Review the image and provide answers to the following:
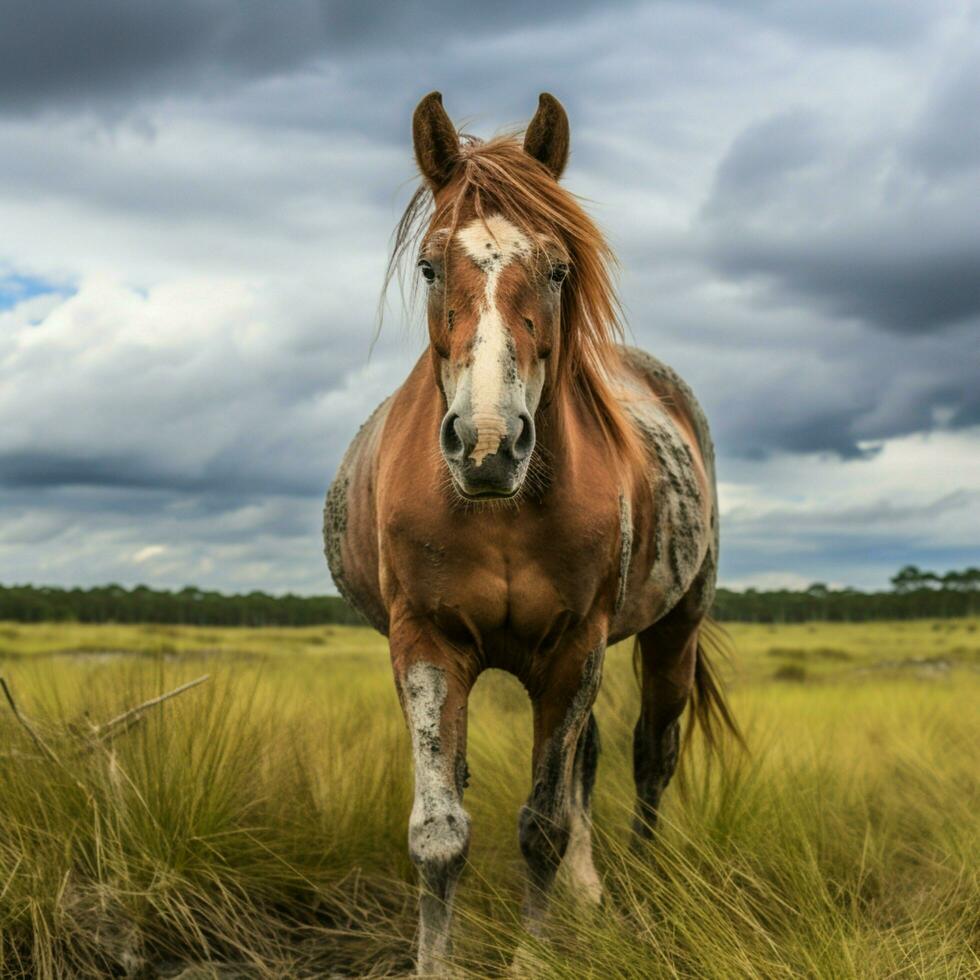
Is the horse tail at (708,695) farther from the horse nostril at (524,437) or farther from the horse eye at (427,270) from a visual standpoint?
the horse nostril at (524,437)

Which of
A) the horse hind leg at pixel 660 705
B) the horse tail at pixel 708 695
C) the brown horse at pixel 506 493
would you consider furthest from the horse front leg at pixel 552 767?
the horse tail at pixel 708 695

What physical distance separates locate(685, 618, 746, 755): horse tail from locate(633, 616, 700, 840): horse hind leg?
17.6 inches

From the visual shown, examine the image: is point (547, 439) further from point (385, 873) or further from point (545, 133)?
point (385, 873)

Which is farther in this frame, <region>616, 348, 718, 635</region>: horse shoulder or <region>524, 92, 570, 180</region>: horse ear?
<region>616, 348, 718, 635</region>: horse shoulder

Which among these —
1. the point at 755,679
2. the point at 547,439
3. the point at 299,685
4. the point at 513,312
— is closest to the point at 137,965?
the point at 547,439

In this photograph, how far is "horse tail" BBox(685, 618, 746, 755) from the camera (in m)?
5.97

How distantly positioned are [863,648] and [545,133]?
32270mm

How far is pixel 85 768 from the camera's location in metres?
4.53

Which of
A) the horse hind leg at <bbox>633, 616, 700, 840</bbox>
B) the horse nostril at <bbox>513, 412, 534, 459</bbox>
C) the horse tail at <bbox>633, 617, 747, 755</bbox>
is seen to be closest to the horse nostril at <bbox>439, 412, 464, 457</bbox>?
the horse nostril at <bbox>513, 412, 534, 459</bbox>

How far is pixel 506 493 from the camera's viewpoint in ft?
9.09

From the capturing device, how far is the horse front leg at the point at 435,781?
3.26m

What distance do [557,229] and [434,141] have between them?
0.57m

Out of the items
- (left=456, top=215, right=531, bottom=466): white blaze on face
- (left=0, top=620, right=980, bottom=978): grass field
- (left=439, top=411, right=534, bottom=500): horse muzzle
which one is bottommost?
(left=0, top=620, right=980, bottom=978): grass field

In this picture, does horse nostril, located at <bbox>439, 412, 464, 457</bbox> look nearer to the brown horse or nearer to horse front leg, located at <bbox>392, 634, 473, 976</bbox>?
the brown horse
